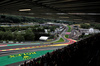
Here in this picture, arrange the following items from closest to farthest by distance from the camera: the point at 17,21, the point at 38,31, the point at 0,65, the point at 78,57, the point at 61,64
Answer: the point at 61,64
the point at 78,57
the point at 0,65
the point at 38,31
the point at 17,21

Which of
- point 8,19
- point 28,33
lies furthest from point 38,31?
point 8,19

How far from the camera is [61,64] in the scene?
421 cm

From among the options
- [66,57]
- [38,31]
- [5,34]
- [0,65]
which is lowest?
[38,31]

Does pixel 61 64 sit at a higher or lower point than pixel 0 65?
higher

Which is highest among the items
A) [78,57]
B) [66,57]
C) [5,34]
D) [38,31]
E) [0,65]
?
[66,57]

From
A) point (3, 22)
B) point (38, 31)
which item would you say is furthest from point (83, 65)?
point (3, 22)

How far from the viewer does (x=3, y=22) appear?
53281 mm

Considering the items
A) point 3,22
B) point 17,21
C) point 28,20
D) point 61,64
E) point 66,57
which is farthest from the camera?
point 28,20

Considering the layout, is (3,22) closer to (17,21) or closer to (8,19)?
(8,19)

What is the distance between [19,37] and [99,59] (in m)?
30.3

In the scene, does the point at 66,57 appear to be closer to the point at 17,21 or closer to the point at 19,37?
the point at 19,37

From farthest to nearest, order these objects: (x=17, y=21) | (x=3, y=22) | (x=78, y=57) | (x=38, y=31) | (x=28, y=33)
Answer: (x=17, y=21)
(x=3, y=22)
(x=38, y=31)
(x=28, y=33)
(x=78, y=57)

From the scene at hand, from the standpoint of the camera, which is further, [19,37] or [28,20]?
[28,20]

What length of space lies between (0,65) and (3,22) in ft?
166
